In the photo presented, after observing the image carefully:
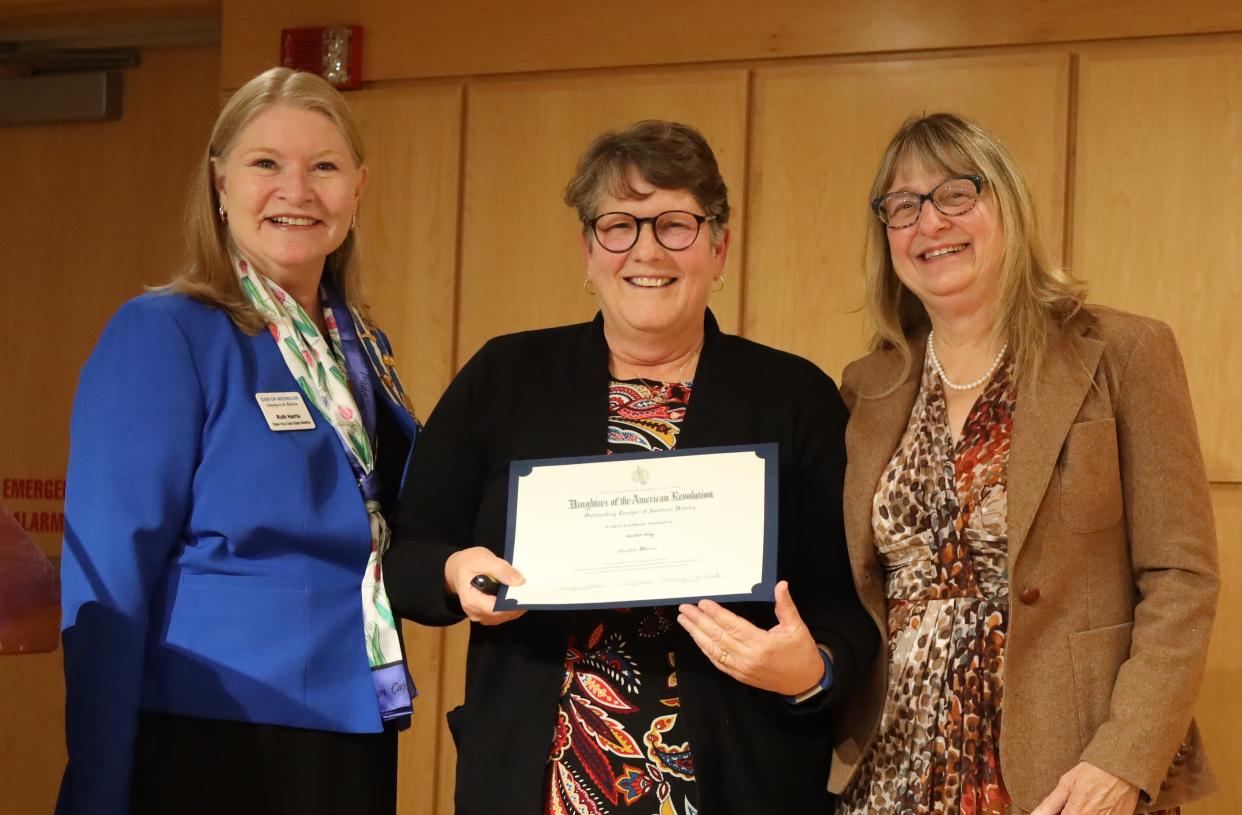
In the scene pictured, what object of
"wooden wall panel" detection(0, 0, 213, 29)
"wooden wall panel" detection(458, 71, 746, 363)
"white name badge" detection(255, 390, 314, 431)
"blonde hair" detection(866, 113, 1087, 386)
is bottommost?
"white name badge" detection(255, 390, 314, 431)

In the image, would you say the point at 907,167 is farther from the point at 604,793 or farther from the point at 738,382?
the point at 604,793

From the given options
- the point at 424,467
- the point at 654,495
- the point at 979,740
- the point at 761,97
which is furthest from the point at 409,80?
the point at 979,740

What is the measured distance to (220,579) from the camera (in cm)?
223

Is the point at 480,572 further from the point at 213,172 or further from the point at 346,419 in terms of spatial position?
the point at 213,172

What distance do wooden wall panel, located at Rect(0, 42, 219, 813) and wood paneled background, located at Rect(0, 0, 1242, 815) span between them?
0.11 feet

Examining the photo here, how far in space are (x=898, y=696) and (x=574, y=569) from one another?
23.3 inches

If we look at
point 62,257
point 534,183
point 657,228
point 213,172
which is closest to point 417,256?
point 534,183

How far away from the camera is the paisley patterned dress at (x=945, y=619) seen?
212cm

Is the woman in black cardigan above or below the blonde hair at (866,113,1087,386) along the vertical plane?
below

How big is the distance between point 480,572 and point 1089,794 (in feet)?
3.21

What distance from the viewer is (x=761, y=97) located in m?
4.39

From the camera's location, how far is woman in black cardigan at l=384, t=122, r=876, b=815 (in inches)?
82.8

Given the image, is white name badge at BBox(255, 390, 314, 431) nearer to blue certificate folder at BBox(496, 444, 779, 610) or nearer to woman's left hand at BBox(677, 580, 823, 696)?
blue certificate folder at BBox(496, 444, 779, 610)

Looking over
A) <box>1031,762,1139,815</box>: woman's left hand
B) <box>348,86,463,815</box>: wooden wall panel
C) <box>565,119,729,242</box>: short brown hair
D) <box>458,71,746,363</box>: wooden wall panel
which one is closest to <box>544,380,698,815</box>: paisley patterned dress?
<box>1031,762,1139,815</box>: woman's left hand
